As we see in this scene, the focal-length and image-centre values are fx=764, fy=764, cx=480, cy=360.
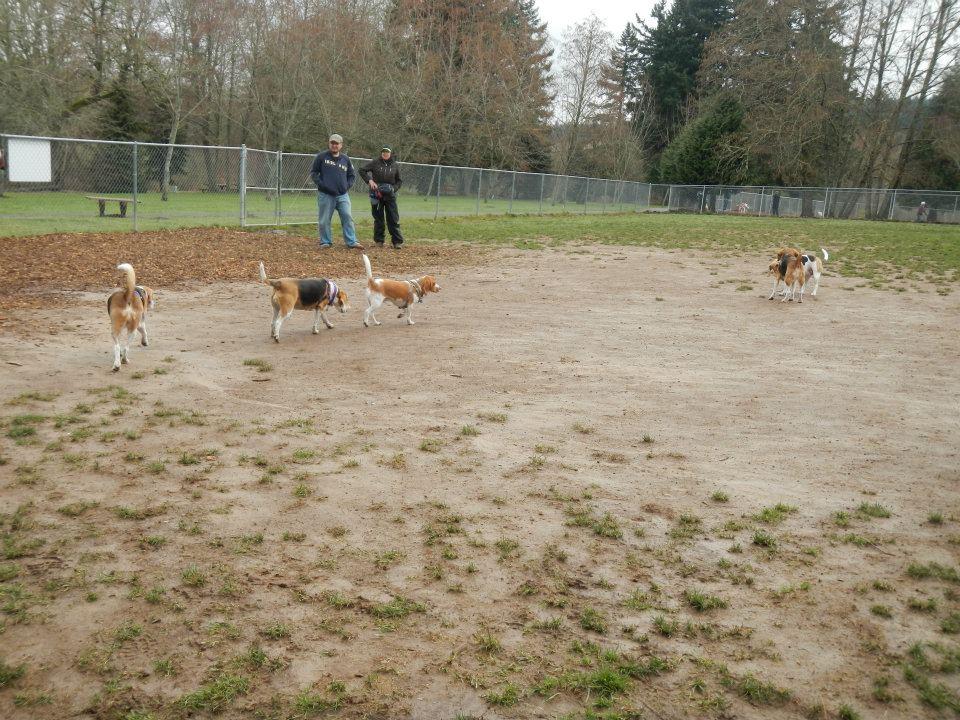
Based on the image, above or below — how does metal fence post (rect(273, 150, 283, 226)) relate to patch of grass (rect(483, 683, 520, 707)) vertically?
above

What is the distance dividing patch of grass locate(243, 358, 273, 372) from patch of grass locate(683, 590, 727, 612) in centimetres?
442

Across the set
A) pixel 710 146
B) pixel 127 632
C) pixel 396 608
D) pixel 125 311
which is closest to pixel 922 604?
pixel 396 608

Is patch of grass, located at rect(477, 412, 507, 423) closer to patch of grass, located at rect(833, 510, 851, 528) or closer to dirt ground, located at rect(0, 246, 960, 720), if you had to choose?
dirt ground, located at rect(0, 246, 960, 720)

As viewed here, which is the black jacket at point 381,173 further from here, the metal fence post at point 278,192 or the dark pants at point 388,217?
the metal fence post at point 278,192

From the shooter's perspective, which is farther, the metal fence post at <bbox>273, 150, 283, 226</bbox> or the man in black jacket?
the metal fence post at <bbox>273, 150, 283, 226</bbox>

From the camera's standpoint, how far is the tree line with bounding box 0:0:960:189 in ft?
99.3

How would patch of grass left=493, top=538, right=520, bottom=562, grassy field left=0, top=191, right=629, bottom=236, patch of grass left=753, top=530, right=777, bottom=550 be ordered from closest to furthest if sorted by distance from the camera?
patch of grass left=493, top=538, right=520, bottom=562, patch of grass left=753, top=530, right=777, bottom=550, grassy field left=0, top=191, right=629, bottom=236

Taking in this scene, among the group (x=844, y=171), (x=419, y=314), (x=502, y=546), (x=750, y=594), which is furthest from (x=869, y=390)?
(x=844, y=171)

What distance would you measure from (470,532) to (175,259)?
1033 centimetres

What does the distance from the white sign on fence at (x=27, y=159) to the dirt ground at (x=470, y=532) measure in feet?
33.0

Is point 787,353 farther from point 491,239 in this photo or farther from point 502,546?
point 491,239

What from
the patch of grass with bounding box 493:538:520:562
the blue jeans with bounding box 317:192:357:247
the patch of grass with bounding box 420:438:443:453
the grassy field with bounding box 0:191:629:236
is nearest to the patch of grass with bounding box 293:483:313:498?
the patch of grass with bounding box 420:438:443:453

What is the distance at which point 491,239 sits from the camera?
18891mm

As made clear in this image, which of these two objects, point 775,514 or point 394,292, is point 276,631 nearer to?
point 775,514
